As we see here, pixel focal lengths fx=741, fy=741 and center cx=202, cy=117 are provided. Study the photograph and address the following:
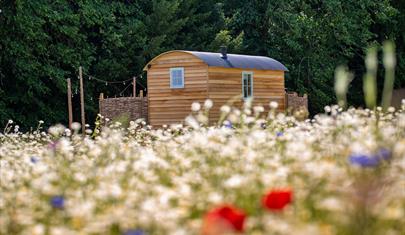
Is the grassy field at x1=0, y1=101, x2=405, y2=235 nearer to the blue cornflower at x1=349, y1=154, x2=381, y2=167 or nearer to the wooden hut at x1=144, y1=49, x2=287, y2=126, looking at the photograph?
the blue cornflower at x1=349, y1=154, x2=381, y2=167

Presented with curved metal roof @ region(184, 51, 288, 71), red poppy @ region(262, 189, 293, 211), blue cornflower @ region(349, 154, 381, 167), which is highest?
curved metal roof @ region(184, 51, 288, 71)

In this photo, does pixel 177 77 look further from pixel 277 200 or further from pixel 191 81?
pixel 277 200

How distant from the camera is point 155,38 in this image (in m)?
32.7

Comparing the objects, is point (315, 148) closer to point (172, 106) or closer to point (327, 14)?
point (172, 106)

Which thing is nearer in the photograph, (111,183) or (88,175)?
(111,183)

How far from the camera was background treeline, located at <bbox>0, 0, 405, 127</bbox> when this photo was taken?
96.7 ft

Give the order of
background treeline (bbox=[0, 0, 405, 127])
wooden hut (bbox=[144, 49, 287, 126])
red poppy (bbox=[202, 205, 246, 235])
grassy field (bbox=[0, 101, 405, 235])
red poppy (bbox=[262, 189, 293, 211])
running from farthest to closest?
background treeline (bbox=[0, 0, 405, 127]), wooden hut (bbox=[144, 49, 287, 126]), grassy field (bbox=[0, 101, 405, 235]), red poppy (bbox=[262, 189, 293, 211]), red poppy (bbox=[202, 205, 246, 235])

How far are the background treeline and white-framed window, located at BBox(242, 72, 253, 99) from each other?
7.62m

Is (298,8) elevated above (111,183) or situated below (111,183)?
above

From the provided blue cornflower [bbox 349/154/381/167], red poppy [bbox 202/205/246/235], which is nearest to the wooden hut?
blue cornflower [bbox 349/154/381/167]

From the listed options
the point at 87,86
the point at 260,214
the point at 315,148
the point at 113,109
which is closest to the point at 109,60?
the point at 87,86

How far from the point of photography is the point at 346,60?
1515 inches

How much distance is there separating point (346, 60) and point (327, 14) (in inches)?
106

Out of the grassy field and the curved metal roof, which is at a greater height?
the curved metal roof
